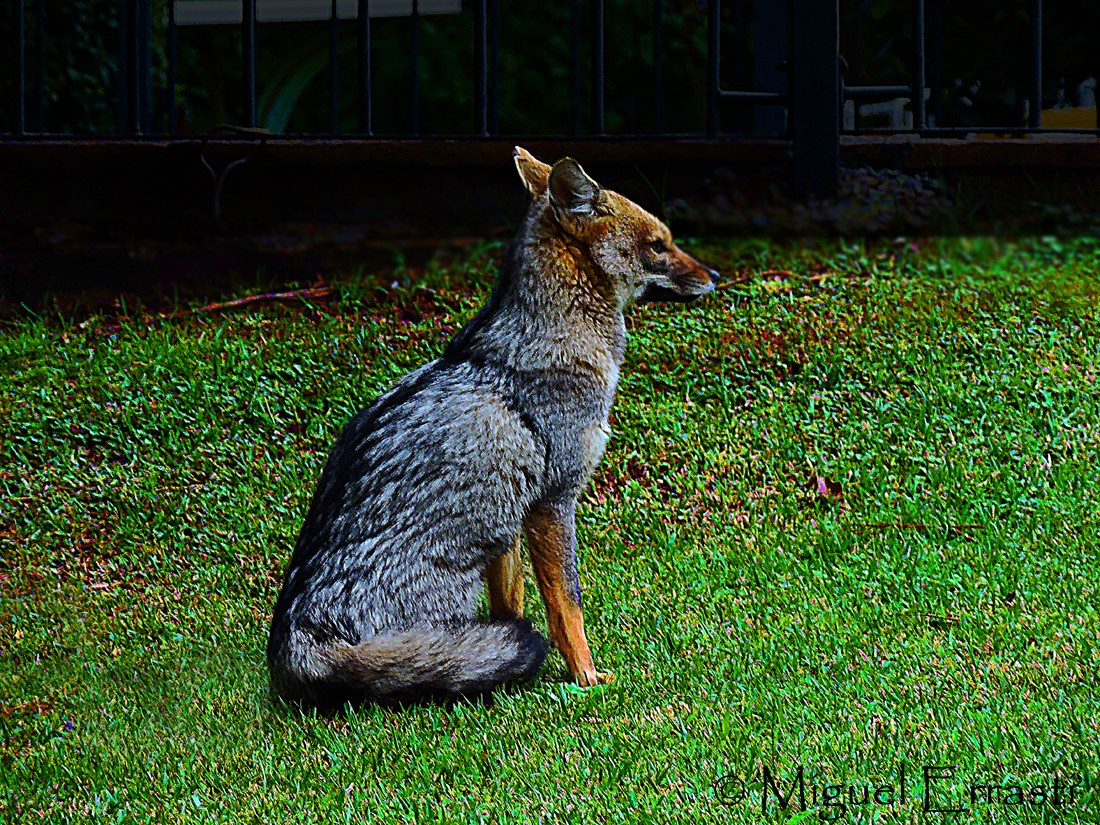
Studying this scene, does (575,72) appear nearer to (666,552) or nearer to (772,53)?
(772,53)

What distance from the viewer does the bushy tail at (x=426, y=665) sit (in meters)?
3.71

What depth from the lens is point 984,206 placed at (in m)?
7.08

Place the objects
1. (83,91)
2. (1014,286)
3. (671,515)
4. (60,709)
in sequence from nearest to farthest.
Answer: (60,709), (671,515), (1014,286), (83,91)

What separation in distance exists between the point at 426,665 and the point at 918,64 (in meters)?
4.87

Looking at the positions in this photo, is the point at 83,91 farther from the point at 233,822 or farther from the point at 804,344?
the point at 233,822

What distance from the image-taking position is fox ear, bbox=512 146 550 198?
4.02m

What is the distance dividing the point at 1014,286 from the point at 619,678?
4177 mm

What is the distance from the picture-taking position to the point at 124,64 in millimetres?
7754

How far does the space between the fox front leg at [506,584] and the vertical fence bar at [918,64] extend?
4.30 metres

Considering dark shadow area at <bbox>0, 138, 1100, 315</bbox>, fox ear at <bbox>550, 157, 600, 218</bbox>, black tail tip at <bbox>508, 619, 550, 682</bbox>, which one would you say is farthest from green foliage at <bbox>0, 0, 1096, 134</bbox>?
black tail tip at <bbox>508, 619, 550, 682</bbox>

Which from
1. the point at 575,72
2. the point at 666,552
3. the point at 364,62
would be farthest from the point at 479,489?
the point at 575,72

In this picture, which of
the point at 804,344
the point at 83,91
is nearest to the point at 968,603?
the point at 804,344

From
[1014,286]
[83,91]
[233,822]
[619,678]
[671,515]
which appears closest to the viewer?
[233,822]

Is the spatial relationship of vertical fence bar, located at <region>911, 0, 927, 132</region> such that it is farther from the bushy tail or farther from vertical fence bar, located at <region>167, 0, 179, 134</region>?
the bushy tail
